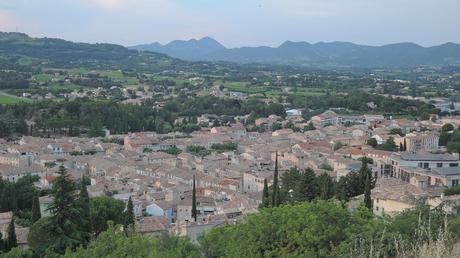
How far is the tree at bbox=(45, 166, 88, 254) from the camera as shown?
15.4m

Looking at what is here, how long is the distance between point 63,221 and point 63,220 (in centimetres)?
3

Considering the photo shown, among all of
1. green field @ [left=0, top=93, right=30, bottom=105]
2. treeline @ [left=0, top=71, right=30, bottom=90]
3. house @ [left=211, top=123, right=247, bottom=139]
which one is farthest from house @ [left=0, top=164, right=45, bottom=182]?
treeline @ [left=0, top=71, right=30, bottom=90]

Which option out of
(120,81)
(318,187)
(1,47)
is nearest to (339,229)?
(318,187)

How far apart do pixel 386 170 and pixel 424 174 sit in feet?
13.5

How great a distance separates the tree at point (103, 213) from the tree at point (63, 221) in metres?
2.77

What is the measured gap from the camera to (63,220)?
15523 mm

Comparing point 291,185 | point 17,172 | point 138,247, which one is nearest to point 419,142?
point 291,185

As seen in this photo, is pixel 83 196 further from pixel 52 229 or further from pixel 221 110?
pixel 221 110

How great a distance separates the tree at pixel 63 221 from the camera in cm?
1535

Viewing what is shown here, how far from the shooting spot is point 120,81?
8494 cm

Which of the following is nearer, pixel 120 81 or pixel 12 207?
pixel 12 207

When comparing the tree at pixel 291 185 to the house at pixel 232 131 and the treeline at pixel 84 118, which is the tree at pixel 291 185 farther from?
the treeline at pixel 84 118

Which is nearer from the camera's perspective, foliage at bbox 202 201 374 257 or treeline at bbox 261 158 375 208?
foliage at bbox 202 201 374 257

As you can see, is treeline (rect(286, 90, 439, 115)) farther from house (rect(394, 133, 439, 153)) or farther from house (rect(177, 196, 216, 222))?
house (rect(177, 196, 216, 222))
